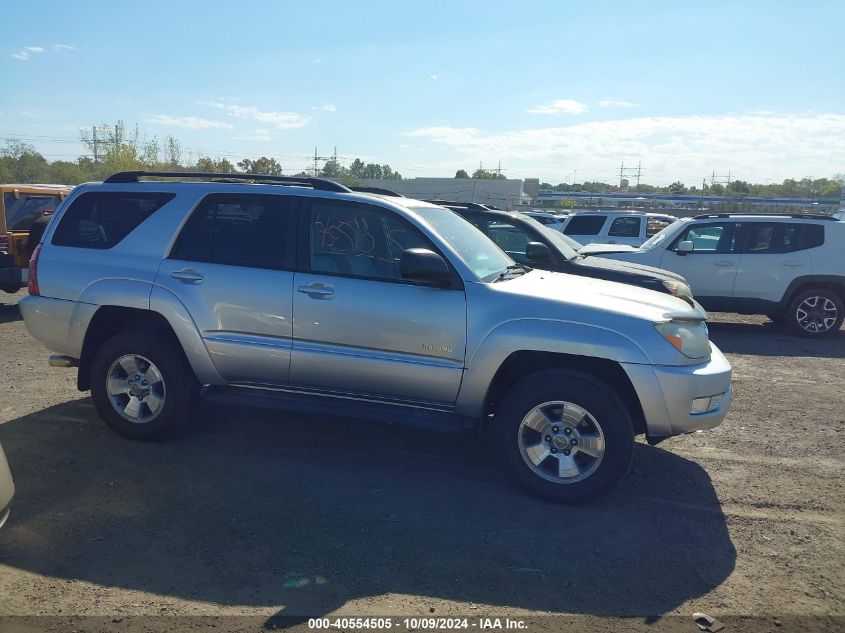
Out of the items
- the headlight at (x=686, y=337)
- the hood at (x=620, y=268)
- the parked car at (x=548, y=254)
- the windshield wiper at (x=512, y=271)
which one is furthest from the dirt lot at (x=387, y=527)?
the hood at (x=620, y=268)

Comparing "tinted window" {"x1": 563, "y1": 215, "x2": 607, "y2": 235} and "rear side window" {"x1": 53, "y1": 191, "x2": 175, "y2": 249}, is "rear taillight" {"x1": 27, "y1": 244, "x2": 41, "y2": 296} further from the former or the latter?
"tinted window" {"x1": 563, "y1": 215, "x2": 607, "y2": 235}

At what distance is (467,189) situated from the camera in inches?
2219

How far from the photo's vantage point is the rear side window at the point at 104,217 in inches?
220

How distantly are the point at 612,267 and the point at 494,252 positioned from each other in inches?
137

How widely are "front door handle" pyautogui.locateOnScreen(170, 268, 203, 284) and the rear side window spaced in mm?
607

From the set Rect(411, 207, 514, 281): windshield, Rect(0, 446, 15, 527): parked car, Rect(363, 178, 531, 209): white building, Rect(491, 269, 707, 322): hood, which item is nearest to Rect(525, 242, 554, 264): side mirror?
Rect(411, 207, 514, 281): windshield

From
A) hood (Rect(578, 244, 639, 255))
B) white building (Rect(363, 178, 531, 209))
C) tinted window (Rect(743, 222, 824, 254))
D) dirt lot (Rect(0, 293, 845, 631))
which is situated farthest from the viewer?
white building (Rect(363, 178, 531, 209))

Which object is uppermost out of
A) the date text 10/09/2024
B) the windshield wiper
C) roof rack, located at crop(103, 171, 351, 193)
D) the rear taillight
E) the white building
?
the white building

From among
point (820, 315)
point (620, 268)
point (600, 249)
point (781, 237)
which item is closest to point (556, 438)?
point (620, 268)

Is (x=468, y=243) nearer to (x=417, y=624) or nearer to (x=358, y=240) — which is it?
(x=358, y=240)

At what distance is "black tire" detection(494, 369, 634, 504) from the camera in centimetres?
451

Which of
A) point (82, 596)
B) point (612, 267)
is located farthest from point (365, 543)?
point (612, 267)

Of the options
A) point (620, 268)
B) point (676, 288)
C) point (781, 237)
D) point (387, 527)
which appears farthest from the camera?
point (781, 237)

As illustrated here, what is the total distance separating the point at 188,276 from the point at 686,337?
3564mm
